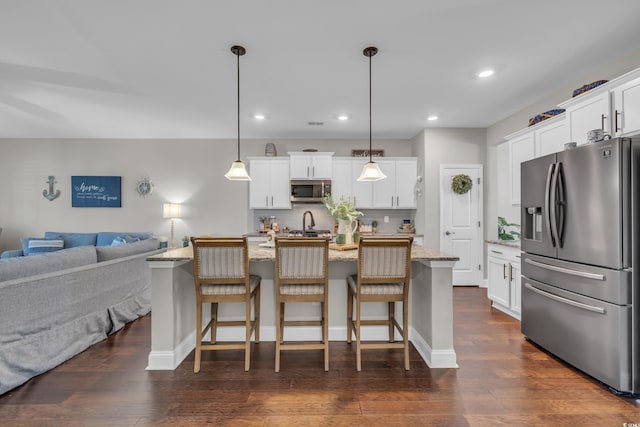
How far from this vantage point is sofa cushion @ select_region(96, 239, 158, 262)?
313 centimetres

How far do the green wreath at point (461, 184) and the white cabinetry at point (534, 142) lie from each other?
1.10m

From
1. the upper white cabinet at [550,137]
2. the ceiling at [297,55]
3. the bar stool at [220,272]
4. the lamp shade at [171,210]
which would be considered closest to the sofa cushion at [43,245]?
the lamp shade at [171,210]

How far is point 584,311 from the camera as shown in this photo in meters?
2.17

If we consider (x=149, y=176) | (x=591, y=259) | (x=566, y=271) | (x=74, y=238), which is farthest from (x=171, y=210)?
(x=591, y=259)

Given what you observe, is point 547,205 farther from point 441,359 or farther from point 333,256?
point 333,256

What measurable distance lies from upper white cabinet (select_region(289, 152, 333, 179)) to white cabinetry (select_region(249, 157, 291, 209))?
147 millimetres

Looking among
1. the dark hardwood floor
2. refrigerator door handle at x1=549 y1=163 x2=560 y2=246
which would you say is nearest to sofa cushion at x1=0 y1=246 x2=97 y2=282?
the dark hardwood floor

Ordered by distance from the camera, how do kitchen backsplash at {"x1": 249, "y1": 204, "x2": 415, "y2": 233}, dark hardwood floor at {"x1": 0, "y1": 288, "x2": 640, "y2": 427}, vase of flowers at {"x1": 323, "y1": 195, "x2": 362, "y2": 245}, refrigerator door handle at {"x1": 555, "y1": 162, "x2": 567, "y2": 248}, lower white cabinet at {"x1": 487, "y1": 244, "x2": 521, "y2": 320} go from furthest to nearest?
kitchen backsplash at {"x1": 249, "y1": 204, "x2": 415, "y2": 233} → lower white cabinet at {"x1": 487, "y1": 244, "x2": 521, "y2": 320} → vase of flowers at {"x1": 323, "y1": 195, "x2": 362, "y2": 245} → refrigerator door handle at {"x1": 555, "y1": 162, "x2": 567, "y2": 248} → dark hardwood floor at {"x1": 0, "y1": 288, "x2": 640, "y2": 427}

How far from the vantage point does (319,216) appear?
5402mm

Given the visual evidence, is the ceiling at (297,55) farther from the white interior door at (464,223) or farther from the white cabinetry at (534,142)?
the white interior door at (464,223)

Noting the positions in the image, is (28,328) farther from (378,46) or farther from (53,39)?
(378,46)

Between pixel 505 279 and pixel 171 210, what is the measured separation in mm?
5160

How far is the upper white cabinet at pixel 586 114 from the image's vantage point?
2.37 m

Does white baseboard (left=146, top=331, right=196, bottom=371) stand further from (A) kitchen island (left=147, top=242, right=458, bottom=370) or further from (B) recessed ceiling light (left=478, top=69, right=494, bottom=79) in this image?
(B) recessed ceiling light (left=478, top=69, right=494, bottom=79)
